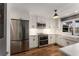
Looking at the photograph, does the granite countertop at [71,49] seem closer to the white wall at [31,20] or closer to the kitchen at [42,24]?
the kitchen at [42,24]

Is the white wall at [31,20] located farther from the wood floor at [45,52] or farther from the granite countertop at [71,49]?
the granite countertop at [71,49]

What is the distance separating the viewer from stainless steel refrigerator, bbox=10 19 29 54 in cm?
117

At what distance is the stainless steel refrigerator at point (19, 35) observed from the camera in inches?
46.0

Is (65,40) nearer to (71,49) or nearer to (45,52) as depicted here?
(71,49)

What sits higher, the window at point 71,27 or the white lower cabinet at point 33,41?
the window at point 71,27

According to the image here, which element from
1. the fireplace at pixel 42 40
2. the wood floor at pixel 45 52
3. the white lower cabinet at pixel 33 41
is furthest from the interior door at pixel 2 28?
the fireplace at pixel 42 40

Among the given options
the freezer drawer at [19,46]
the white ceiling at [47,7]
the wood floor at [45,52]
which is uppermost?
the white ceiling at [47,7]

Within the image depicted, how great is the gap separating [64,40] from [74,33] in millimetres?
168

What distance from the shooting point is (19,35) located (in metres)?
1.22

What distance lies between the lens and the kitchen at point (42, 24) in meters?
1.11

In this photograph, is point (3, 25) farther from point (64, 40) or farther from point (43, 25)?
point (64, 40)

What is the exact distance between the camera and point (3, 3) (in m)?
1.05

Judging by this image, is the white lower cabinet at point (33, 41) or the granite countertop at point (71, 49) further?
the white lower cabinet at point (33, 41)

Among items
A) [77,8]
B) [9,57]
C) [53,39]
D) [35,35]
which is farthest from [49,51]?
[77,8]
